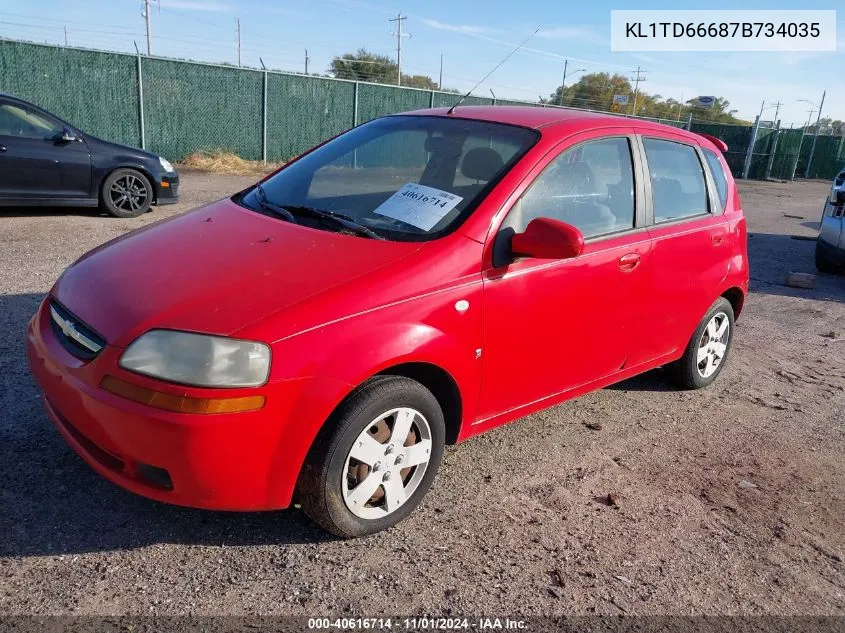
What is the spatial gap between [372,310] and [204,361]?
644 mm

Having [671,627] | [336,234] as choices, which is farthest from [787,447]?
[336,234]

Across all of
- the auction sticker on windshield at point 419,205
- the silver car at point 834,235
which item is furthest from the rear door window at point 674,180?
the silver car at point 834,235

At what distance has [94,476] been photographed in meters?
3.11

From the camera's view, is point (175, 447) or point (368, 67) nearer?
point (175, 447)

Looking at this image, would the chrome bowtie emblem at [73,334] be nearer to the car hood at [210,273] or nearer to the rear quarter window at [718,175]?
the car hood at [210,273]

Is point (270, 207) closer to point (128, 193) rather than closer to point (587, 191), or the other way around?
point (587, 191)

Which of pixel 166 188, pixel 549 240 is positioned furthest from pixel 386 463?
pixel 166 188

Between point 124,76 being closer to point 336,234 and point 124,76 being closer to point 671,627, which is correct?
point 336,234

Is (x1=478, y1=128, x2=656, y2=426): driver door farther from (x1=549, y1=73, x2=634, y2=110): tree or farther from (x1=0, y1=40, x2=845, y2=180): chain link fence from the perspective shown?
(x1=549, y1=73, x2=634, y2=110): tree

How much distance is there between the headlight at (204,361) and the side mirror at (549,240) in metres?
1.23

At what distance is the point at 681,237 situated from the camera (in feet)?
13.4

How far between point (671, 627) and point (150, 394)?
2.05 meters

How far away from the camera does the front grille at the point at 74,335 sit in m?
2.60

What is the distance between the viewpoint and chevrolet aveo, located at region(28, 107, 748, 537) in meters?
2.44
